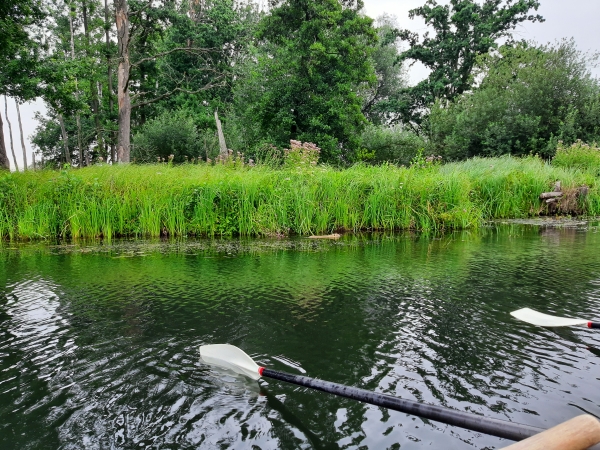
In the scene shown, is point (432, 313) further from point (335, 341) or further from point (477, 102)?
point (477, 102)

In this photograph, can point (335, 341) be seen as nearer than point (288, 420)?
No

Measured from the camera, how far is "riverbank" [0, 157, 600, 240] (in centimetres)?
664

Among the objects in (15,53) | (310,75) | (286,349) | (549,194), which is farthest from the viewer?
(310,75)

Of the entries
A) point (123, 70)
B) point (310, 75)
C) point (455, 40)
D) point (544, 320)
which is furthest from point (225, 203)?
point (455, 40)

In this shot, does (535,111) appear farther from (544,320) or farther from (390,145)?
(544,320)

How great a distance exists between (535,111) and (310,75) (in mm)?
9342

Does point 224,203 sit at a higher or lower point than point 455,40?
lower

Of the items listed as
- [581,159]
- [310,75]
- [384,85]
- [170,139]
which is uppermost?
[384,85]

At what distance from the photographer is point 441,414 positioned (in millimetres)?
1174

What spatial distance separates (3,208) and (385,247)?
6012mm

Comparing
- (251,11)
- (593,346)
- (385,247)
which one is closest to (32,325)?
(593,346)

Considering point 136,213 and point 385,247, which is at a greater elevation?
point 136,213

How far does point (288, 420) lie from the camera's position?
61.7 inches

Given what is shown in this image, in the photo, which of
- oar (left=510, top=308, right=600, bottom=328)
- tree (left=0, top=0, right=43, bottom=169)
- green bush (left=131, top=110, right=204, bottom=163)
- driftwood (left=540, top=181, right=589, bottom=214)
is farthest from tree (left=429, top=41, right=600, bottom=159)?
tree (left=0, top=0, right=43, bottom=169)
